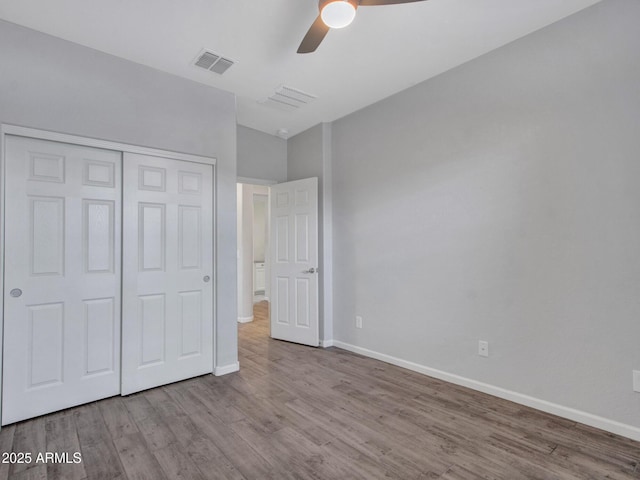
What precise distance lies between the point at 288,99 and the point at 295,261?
1.93 meters

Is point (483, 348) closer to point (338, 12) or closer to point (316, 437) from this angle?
point (316, 437)

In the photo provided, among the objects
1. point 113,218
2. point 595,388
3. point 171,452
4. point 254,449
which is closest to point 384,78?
point 113,218

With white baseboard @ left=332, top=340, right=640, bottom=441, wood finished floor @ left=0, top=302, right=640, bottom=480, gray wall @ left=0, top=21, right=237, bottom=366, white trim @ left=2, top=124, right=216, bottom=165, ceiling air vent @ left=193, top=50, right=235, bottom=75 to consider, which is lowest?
wood finished floor @ left=0, top=302, right=640, bottom=480

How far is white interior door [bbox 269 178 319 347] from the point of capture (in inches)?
166

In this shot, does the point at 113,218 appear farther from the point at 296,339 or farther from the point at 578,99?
the point at 578,99

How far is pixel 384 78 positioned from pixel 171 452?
341cm

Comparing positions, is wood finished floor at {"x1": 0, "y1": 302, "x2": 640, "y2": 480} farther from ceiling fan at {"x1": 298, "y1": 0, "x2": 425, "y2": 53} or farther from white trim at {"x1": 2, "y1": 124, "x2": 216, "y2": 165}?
ceiling fan at {"x1": 298, "y1": 0, "x2": 425, "y2": 53}

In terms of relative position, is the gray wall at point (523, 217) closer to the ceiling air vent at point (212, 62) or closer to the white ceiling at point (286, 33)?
the white ceiling at point (286, 33)

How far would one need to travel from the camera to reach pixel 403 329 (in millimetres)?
3488

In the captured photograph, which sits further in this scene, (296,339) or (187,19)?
(296,339)

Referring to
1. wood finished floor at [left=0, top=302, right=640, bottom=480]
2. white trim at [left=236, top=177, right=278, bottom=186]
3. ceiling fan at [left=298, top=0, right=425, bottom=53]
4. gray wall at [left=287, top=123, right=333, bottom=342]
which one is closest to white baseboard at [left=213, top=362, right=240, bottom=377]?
wood finished floor at [left=0, top=302, right=640, bottom=480]

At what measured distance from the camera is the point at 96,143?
2.72 metres

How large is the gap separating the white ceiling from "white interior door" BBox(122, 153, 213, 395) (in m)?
0.89

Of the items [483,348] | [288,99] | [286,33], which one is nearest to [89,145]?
[286,33]
